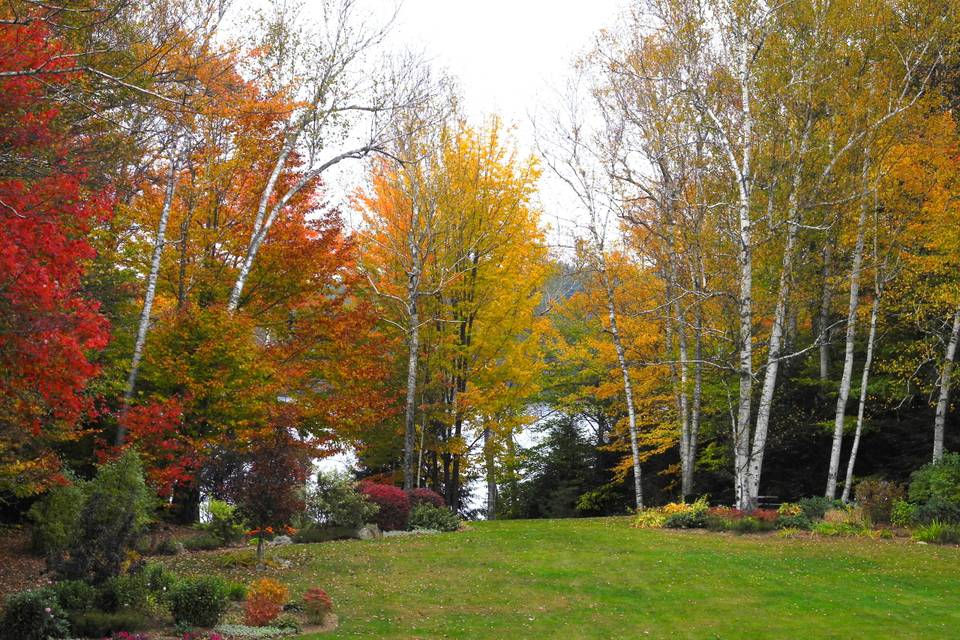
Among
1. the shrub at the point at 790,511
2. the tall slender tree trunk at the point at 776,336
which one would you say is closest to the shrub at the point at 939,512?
the shrub at the point at 790,511

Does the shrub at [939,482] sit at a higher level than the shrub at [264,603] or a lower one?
higher

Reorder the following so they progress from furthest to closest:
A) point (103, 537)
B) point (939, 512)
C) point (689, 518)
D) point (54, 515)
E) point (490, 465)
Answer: point (490, 465), point (689, 518), point (939, 512), point (54, 515), point (103, 537)

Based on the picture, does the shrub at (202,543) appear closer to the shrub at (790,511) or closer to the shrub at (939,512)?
the shrub at (790,511)

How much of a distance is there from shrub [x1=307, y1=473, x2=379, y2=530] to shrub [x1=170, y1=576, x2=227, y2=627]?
261 inches

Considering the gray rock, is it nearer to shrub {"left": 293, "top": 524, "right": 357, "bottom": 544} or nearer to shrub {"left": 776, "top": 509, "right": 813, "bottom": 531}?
shrub {"left": 293, "top": 524, "right": 357, "bottom": 544}

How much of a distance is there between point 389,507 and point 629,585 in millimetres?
6227

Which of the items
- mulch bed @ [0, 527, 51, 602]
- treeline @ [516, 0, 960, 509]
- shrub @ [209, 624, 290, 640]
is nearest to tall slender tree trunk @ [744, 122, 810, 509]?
treeline @ [516, 0, 960, 509]

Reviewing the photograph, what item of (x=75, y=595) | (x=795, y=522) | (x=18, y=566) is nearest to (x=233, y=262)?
(x=18, y=566)

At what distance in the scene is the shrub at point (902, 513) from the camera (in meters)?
14.5

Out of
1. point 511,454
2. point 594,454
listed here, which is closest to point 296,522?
point 511,454

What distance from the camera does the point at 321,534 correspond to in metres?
14.6

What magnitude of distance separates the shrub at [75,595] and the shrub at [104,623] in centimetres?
13

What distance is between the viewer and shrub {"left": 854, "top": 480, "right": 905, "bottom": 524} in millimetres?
14930

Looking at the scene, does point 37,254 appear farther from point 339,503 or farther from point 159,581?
point 339,503
